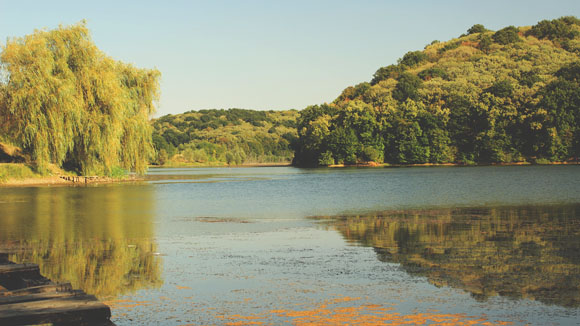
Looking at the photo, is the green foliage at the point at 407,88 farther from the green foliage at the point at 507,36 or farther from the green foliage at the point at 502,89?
the green foliage at the point at 507,36

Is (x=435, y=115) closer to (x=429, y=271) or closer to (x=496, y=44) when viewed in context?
(x=496, y=44)

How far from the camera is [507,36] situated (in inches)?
6831

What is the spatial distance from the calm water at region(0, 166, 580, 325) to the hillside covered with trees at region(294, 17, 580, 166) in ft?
258

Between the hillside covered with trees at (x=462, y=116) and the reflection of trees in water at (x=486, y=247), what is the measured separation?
79695 millimetres

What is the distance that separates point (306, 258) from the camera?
11930 millimetres

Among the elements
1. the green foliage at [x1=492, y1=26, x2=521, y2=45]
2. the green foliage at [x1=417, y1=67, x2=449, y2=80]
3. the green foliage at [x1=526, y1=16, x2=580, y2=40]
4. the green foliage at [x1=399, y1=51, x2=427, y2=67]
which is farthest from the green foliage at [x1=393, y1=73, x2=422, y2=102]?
the green foliage at [x1=526, y1=16, x2=580, y2=40]

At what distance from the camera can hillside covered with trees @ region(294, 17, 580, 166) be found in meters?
94.2

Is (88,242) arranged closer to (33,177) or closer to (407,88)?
(33,177)

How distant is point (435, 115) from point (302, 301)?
355ft

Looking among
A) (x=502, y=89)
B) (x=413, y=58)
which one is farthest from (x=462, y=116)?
(x=413, y=58)

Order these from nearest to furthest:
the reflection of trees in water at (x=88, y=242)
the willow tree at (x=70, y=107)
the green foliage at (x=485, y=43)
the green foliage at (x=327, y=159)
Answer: the reflection of trees in water at (x=88, y=242) → the willow tree at (x=70, y=107) → the green foliage at (x=327, y=159) → the green foliage at (x=485, y=43)

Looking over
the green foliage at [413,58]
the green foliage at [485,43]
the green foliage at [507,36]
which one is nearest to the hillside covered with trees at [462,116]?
the green foliage at [507,36]

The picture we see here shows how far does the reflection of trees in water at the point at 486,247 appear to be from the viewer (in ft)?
29.3

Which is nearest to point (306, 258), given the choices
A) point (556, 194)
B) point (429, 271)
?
point (429, 271)
